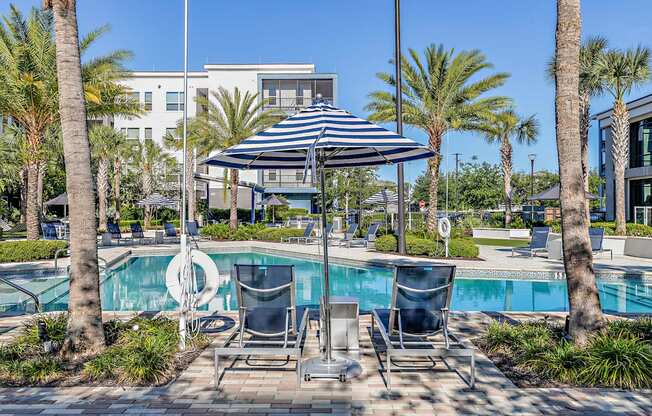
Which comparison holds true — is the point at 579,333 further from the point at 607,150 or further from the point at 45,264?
the point at 607,150

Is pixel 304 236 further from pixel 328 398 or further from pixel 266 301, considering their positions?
pixel 328 398

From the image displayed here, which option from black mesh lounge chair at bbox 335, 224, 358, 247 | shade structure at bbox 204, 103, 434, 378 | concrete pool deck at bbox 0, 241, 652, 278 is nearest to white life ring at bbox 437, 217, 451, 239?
concrete pool deck at bbox 0, 241, 652, 278

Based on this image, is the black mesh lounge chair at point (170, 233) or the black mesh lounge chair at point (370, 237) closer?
the black mesh lounge chair at point (370, 237)

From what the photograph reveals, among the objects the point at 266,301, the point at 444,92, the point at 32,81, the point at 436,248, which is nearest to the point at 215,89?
the point at 32,81

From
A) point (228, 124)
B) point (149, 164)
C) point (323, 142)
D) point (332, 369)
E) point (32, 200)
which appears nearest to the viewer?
point (323, 142)

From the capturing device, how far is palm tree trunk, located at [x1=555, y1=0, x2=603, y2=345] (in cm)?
495

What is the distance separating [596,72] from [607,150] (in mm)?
15396

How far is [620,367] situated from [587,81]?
2063 centimetres

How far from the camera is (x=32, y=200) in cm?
1612

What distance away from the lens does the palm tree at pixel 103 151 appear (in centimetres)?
2863

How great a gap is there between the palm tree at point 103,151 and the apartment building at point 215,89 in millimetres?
10451

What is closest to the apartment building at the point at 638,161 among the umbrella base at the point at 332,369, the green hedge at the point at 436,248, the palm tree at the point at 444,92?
the palm tree at the point at 444,92

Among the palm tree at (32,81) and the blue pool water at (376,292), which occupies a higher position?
the palm tree at (32,81)

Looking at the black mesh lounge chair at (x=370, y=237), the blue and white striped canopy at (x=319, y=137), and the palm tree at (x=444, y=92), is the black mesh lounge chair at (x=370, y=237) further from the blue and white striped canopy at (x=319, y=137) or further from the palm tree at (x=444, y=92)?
the blue and white striped canopy at (x=319, y=137)
